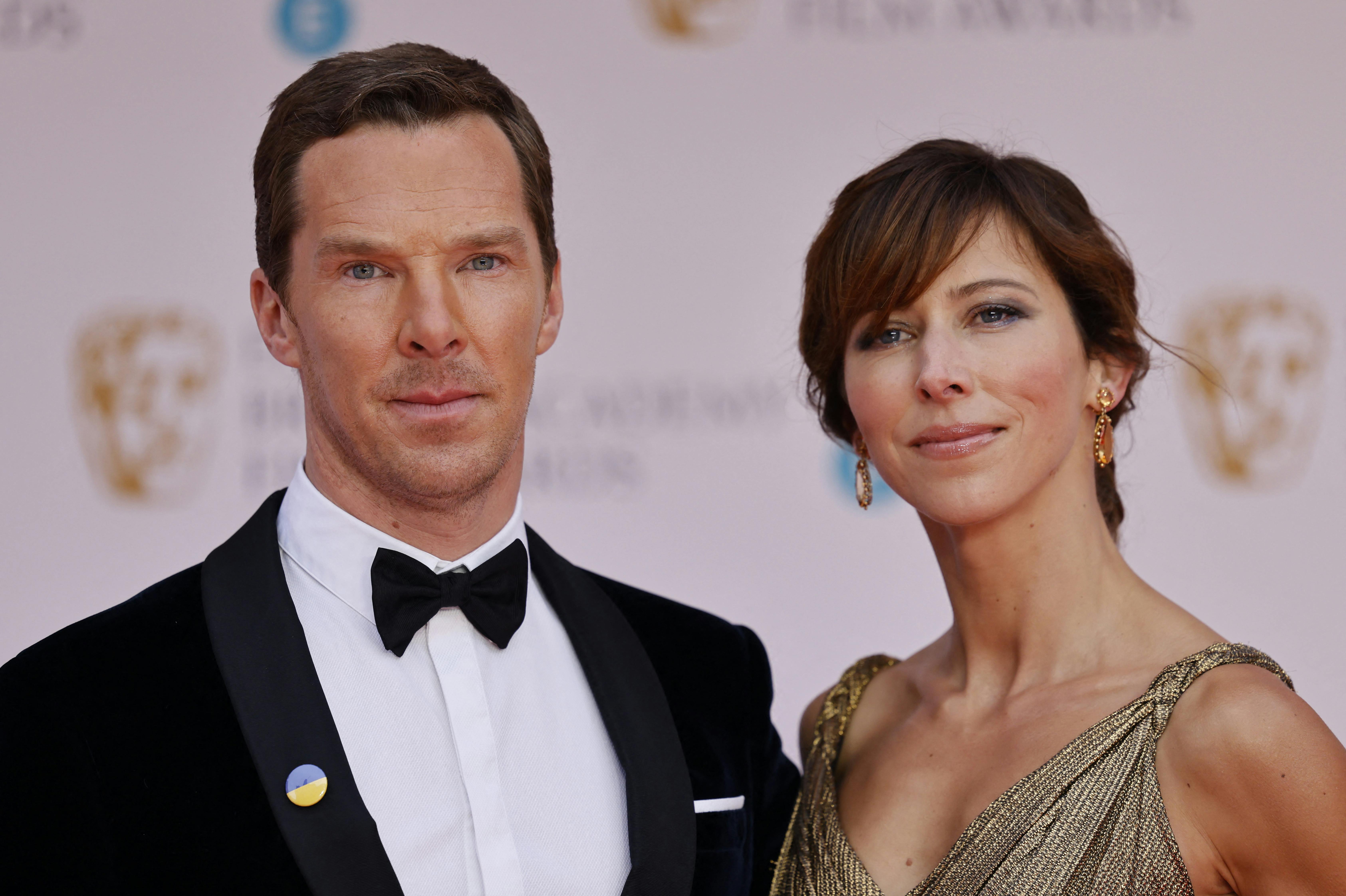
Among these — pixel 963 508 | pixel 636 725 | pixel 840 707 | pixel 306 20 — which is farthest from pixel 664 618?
pixel 306 20

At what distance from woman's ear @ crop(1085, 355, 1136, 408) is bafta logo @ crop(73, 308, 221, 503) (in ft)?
6.13

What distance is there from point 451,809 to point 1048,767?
0.82 meters

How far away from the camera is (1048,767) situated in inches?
74.2

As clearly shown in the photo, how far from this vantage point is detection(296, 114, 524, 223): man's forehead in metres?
1.84

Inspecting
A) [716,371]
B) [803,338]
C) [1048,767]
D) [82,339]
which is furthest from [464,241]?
[82,339]

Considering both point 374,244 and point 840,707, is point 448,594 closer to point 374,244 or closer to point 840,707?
point 374,244

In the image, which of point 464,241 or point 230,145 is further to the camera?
point 230,145

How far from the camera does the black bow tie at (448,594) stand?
177cm

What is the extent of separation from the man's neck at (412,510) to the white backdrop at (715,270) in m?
1.09

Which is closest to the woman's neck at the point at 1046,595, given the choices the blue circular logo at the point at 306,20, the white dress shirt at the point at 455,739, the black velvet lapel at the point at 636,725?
the black velvet lapel at the point at 636,725

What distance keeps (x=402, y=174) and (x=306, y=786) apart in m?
0.82

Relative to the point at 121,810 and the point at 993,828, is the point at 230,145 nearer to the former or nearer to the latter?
the point at 121,810

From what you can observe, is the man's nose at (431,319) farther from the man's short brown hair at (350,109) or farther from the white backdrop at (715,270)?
the white backdrop at (715,270)

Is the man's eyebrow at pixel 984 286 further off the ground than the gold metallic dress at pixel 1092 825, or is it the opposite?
the man's eyebrow at pixel 984 286
